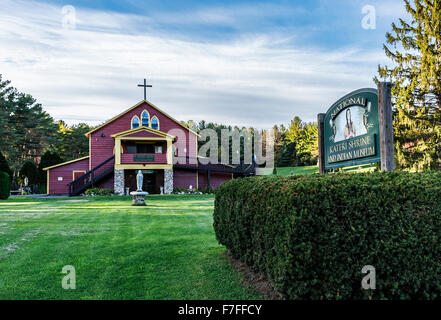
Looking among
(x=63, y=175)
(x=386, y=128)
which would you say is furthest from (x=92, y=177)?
(x=386, y=128)

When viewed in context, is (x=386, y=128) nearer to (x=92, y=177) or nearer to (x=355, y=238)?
(x=355, y=238)

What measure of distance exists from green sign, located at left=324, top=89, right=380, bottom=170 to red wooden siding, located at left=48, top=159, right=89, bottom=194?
26796mm

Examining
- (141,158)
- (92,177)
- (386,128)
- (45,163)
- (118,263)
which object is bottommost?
(118,263)

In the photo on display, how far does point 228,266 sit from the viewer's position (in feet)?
16.9

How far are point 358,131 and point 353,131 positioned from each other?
0.47ft

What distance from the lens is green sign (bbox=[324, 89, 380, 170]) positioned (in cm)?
466

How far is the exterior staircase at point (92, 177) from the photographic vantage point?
1028 inches

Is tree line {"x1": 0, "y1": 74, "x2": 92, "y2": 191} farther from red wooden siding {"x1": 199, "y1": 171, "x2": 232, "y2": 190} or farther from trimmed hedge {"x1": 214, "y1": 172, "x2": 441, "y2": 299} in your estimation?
trimmed hedge {"x1": 214, "y1": 172, "x2": 441, "y2": 299}

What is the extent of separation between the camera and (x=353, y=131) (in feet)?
16.9

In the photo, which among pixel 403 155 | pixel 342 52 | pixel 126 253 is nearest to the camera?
pixel 126 253

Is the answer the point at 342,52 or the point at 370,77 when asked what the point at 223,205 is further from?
the point at 370,77

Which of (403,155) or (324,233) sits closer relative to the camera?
(324,233)
